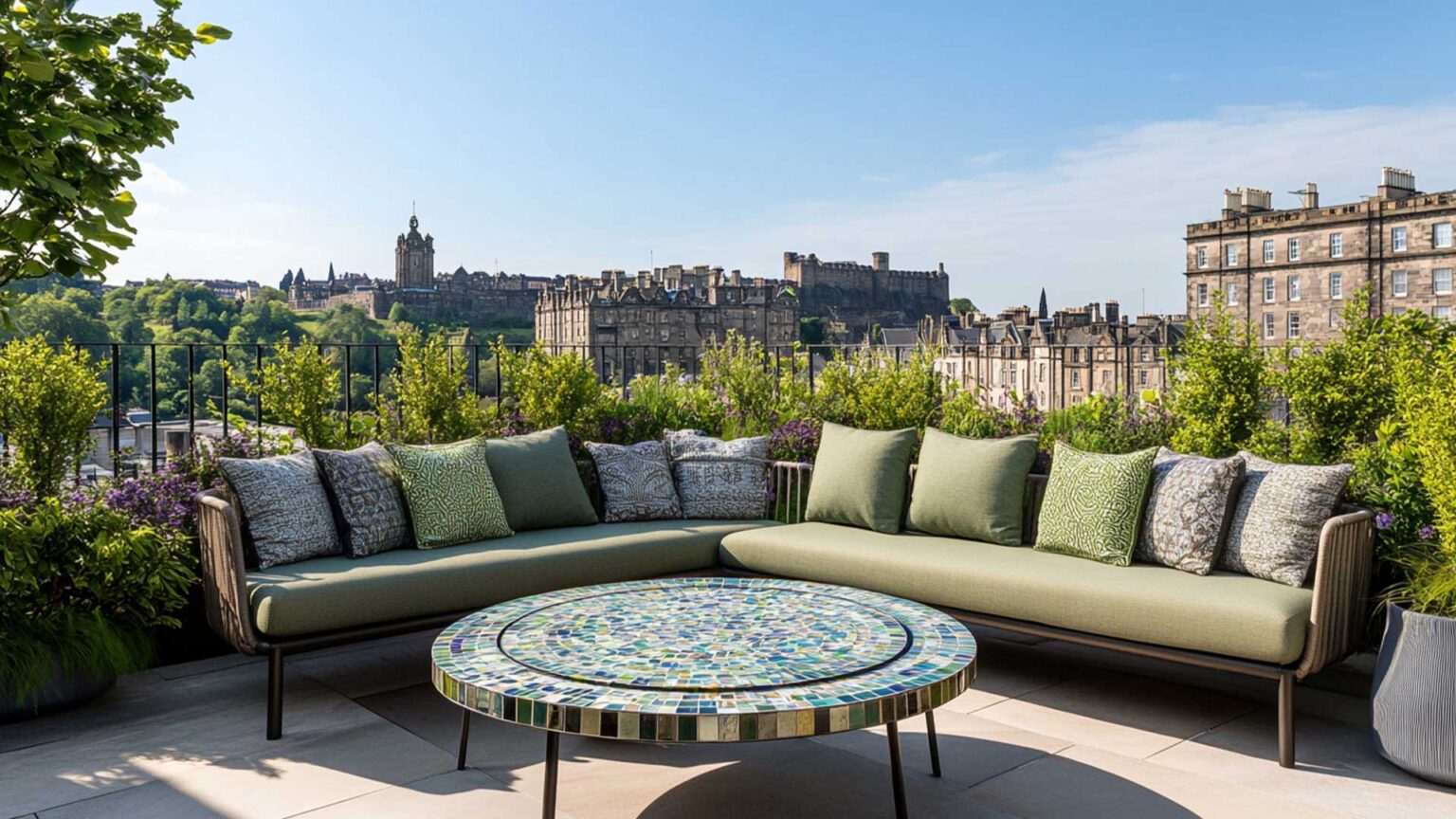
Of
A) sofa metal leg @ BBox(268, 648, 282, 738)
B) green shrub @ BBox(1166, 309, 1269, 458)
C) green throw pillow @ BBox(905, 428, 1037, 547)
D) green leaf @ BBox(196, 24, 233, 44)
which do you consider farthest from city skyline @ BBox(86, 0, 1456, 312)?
green shrub @ BBox(1166, 309, 1269, 458)

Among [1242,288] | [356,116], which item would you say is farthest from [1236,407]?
[1242,288]

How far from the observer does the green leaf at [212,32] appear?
2906mm

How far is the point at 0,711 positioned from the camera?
3365 mm

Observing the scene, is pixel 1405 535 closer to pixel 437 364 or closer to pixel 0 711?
pixel 437 364

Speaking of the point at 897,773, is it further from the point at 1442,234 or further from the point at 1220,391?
the point at 1442,234

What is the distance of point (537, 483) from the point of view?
4.61m

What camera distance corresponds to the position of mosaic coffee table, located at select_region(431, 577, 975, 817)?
6.82 feet

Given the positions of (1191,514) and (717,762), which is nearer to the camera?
(717,762)

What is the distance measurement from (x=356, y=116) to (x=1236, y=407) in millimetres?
12676

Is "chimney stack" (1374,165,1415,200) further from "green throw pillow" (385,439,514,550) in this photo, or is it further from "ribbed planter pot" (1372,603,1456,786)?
"green throw pillow" (385,439,514,550)

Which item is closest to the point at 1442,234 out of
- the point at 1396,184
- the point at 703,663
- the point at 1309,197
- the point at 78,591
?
the point at 1396,184

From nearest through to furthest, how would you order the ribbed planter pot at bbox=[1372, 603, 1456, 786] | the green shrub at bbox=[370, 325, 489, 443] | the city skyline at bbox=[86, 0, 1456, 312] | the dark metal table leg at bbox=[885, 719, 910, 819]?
the dark metal table leg at bbox=[885, 719, 910, 819] → the ribbed planter pot at bbox=[1372, 603, 1456, 786] → the green shrub at bbox=[370, 325, 489, 443] → the city skyline at bbox=[86, 0, 1456, 312]

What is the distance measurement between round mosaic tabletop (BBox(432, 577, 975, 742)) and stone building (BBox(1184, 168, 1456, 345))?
52.0 m

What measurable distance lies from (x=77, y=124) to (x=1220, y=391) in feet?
14.4
